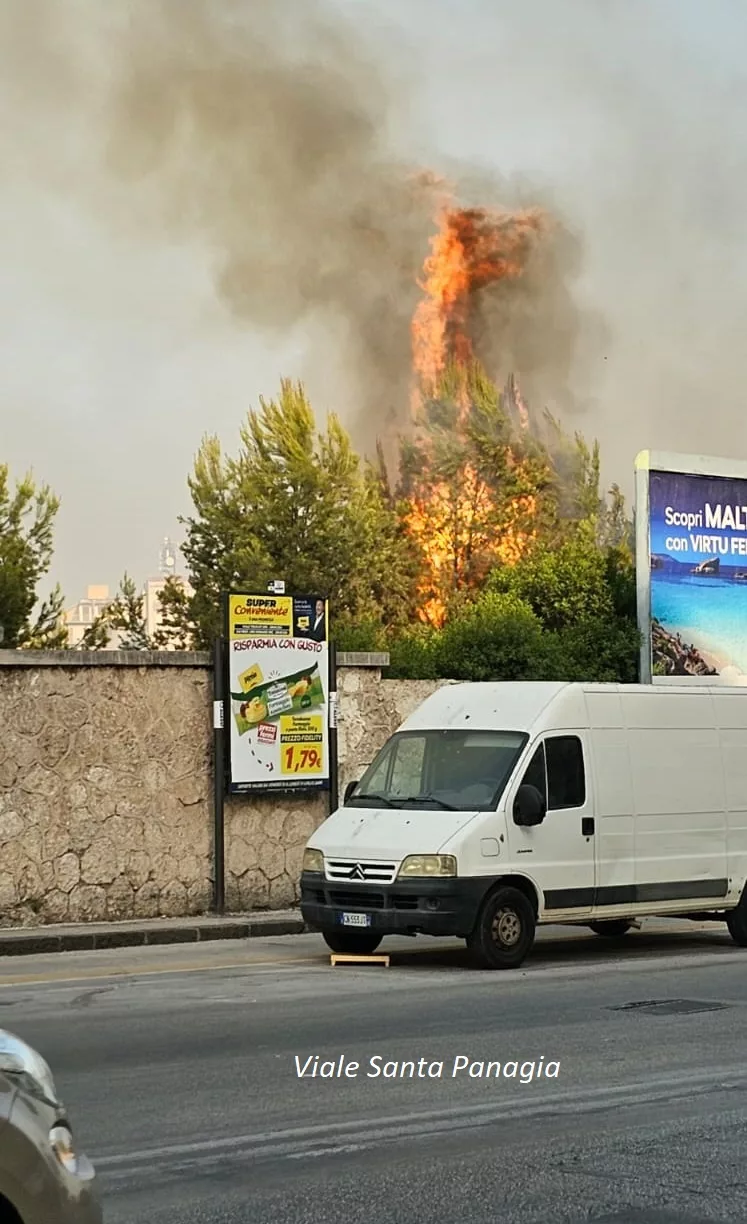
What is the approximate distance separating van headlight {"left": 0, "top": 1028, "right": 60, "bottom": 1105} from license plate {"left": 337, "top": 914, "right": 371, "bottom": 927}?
30.1 feet

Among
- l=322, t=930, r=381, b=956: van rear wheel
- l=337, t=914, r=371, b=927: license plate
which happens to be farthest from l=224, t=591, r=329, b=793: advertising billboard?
l=337, t=914, r=371, b=927: license plate

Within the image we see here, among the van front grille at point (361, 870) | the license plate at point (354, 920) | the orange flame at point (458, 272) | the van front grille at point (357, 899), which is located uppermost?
the orange flame at point (458, 272)

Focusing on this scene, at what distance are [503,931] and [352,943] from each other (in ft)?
4.78

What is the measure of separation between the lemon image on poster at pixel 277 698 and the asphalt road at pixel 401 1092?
502 centimetres

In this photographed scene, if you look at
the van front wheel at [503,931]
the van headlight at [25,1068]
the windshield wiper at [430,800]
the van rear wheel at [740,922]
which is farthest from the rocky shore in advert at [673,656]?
the van headlight at [25,1068]

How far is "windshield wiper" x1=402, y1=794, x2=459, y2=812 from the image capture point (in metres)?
13.9

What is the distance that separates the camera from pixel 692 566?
25891 millimetres

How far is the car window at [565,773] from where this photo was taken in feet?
47.1

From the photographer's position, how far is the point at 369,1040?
968 centimetres

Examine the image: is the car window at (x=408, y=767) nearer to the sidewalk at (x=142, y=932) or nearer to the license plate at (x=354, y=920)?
the license plate at (x=354, y=920)

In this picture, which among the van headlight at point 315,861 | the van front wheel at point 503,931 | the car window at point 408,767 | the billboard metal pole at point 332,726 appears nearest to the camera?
the van front wheel at point 503,931

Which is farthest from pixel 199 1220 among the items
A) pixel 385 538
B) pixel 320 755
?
pixel 385 538

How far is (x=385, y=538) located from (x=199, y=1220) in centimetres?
6980

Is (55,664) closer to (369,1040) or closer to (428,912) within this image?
(428,912)
